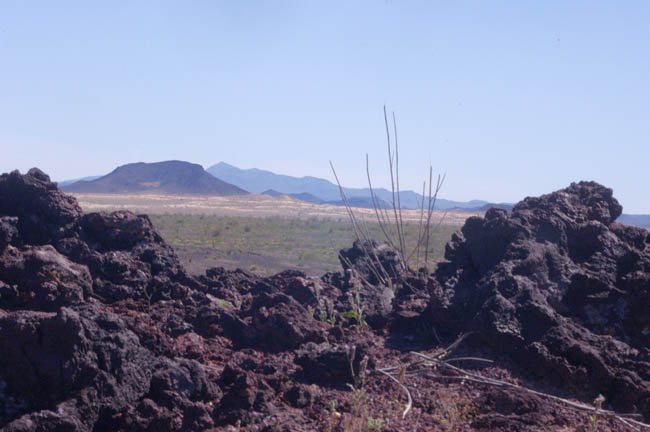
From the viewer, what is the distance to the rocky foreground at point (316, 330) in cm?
364

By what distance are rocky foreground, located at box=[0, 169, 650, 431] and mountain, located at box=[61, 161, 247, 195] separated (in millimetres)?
104315

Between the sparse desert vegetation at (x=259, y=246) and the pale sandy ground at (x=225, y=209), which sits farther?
the pale sandy ground at (x=225, y=209)

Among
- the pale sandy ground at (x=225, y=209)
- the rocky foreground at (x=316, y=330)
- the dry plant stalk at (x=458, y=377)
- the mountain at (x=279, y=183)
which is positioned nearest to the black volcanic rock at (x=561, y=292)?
the rocky foreground at (x=316, y=330)

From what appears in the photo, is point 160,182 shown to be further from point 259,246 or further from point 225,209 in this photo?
point 259,246

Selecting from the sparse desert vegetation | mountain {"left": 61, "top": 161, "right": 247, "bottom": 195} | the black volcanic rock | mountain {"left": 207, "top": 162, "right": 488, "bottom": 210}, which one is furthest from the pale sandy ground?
mountain {"left": 207, "top": 162, "right": 488, "bottom": 210}

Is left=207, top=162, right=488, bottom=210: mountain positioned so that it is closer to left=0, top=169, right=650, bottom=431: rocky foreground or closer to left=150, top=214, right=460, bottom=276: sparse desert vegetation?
left=150, top=214, right=460, bottom=276: sparse desert vegetation

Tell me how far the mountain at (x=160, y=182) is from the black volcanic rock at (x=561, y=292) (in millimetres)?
105263

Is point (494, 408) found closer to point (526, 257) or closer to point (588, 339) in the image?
point (588, 339)

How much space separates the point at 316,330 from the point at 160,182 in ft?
383

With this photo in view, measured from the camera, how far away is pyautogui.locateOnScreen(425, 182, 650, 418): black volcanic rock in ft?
15.6

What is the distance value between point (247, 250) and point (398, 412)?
1865 cm

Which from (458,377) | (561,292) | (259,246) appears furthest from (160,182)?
(458,377)

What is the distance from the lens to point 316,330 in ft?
19.1

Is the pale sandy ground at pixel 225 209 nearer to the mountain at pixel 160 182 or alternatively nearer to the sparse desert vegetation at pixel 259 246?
the sparse desert vegetation at pixel 259 246
